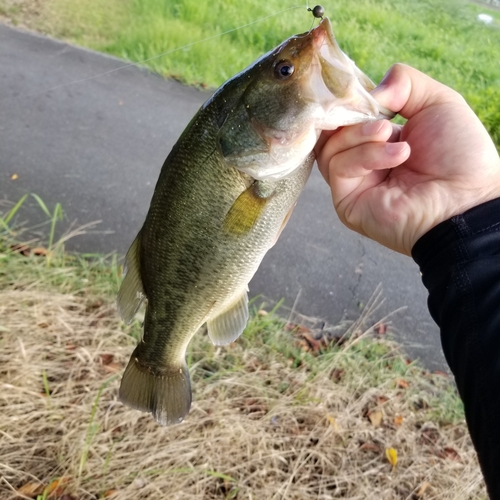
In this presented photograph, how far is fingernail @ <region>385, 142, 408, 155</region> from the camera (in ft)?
5.03

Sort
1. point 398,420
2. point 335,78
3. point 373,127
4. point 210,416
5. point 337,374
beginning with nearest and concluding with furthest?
point 335,78 → point 373,127 → point 210,416 → point 398,420 → point 337,374

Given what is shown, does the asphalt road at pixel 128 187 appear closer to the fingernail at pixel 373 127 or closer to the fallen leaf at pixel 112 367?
the fallen leaf at pixel 112 367

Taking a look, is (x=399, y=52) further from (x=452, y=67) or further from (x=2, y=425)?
(x=2, y=425)

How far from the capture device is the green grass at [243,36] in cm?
686

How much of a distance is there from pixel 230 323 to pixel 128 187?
9.93 ft

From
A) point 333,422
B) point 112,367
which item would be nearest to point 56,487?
point 112,367

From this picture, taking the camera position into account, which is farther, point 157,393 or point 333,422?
Answer: point 333,422

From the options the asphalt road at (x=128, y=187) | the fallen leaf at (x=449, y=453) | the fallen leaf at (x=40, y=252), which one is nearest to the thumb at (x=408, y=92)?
the fallen leaf at (x=449, y=453)

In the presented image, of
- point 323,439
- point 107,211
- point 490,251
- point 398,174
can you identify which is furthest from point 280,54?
point 107,211

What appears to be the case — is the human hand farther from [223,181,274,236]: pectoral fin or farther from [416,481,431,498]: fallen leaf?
[416,481,431,498]: fallen leaf

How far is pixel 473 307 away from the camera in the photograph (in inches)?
62.7

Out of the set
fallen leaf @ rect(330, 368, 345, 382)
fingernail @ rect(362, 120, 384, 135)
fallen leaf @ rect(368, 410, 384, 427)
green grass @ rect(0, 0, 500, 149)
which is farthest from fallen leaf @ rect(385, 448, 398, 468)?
green grass @ rect(0, 0, 500, 149)

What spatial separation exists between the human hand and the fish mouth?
19 centimetres

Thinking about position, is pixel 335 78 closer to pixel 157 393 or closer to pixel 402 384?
pixel 157 393
